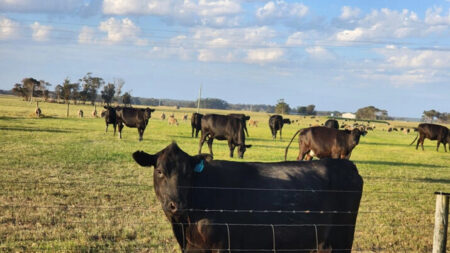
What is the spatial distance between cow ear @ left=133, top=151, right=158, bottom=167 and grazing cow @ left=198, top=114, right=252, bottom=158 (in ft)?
53.3

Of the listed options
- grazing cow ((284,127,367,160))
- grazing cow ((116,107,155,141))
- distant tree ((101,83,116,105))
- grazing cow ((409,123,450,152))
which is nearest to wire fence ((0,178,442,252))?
grazing cow ((284,127,367,160))

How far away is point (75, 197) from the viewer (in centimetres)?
999

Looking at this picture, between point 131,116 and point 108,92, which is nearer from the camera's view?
point 131,116

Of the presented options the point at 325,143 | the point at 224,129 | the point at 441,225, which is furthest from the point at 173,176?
the point at 224,129

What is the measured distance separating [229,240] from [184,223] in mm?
527

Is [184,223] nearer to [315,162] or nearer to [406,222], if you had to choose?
[315,162]

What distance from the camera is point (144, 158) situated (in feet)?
16.0

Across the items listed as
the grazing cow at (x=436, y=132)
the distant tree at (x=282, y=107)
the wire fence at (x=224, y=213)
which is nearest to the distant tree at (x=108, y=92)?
the distant tree at (x=282, y=107)

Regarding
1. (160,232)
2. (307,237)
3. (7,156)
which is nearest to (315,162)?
(307,237)

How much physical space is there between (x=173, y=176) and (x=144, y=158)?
456 millimetres

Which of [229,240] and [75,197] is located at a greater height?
[229,240]

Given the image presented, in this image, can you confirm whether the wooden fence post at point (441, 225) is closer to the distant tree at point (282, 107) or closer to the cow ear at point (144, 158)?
the cow ear at point (144, 158)

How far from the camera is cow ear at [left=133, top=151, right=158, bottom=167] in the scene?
4.85 m

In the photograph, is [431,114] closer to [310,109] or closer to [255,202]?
[310,109]
